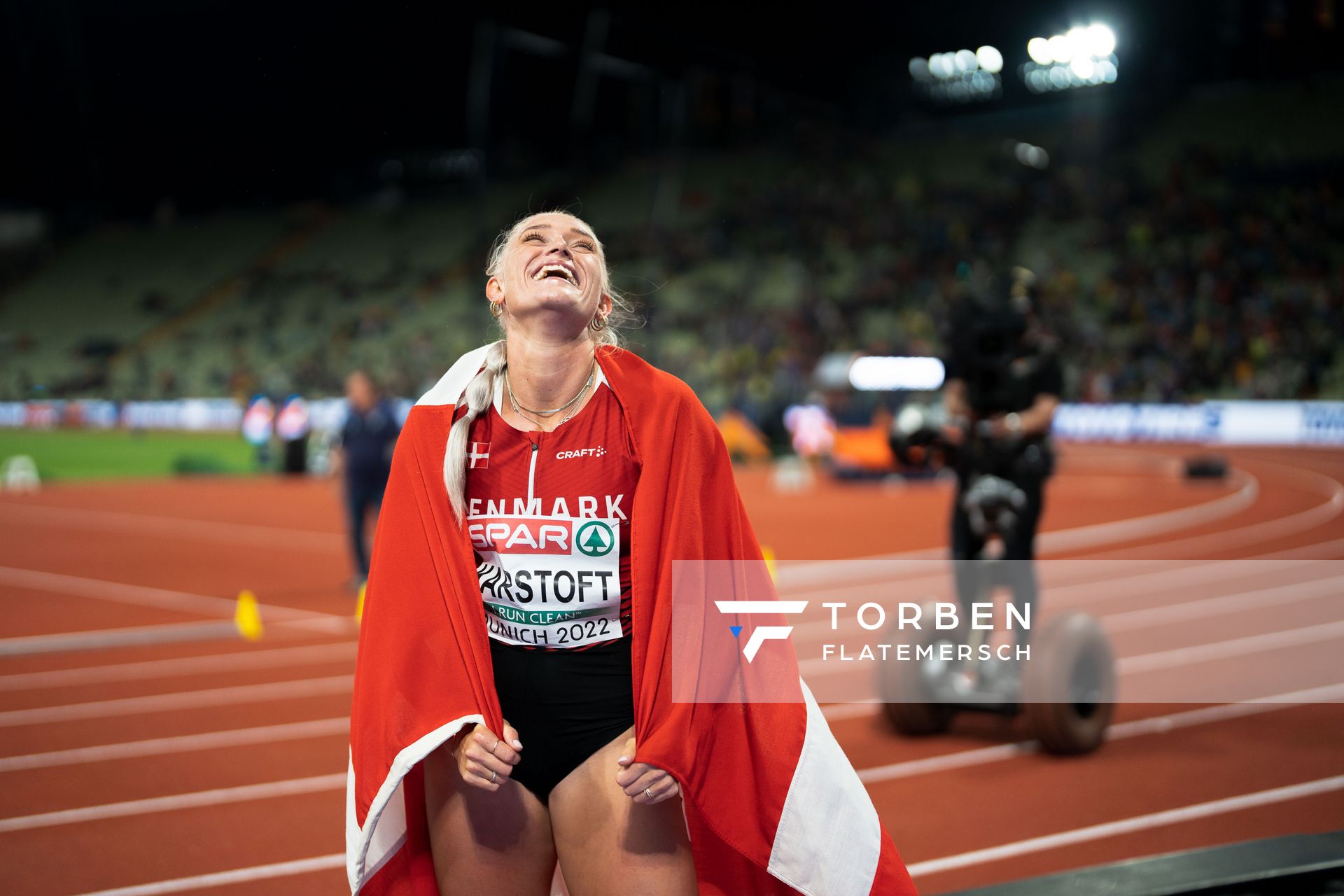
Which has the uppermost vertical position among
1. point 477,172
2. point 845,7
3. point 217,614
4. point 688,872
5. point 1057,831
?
point 845,7

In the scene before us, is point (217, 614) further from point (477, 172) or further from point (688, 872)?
point (688, 872)

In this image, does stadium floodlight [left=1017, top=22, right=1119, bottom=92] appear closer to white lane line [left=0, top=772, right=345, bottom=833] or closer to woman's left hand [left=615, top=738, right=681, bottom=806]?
woman's left hand [left=615, top=738, right=681, bottom=806]

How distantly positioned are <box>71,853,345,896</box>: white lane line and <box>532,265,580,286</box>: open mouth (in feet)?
10.1

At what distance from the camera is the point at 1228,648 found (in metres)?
8.08

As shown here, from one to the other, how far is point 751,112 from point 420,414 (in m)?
8.03

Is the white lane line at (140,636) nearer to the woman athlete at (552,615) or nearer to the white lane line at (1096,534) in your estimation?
the white lane line at (1096,534)

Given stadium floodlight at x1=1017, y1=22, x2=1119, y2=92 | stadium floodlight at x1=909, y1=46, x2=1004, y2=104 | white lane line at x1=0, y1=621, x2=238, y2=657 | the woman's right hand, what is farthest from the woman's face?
white lane line at x1=0, y1=621, x2=238, y2=657

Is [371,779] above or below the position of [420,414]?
below

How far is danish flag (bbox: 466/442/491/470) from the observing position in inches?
90.7

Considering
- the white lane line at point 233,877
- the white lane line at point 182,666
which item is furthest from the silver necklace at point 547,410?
the white lane line at point 182,666

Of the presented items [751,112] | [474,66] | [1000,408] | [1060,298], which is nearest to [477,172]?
[474,66]

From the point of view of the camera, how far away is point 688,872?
7.52 ft

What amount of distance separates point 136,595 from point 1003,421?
862cm

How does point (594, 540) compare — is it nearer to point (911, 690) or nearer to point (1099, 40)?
point (911, 690)
